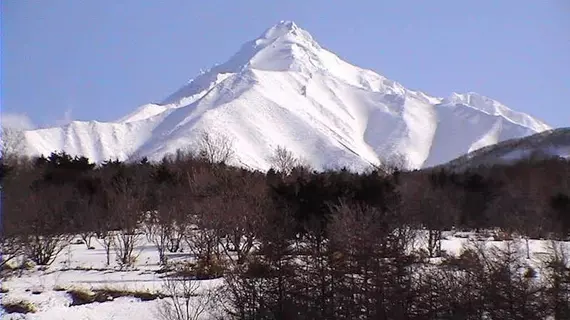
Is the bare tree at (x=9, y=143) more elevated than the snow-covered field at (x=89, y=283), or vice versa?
the bare tree at (x=9, y=143)

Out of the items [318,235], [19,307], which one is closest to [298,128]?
[318,235]

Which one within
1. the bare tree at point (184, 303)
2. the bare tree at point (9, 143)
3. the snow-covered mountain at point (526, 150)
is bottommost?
the bare tree at point (184, 303)

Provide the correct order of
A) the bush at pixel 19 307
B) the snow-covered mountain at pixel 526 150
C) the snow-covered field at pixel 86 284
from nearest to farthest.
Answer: the bush at pixel 19 307 → the snow-covered field at pixel 86 284 → the snow-covered mountain at pixel 526 150

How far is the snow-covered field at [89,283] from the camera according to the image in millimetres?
17047

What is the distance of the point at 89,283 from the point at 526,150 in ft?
238

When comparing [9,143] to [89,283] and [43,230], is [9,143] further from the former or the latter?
[89,283]

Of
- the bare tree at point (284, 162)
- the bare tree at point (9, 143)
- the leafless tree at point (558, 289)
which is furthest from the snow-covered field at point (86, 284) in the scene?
the bare tree at point (284, 162)

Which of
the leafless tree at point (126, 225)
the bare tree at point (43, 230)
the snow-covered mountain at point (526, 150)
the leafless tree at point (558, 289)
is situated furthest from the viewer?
the snow-covered mountain at point (526, 150)

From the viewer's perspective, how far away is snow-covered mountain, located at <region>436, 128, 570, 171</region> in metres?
78.8

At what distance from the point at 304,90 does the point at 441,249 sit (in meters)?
153

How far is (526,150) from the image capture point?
272 feet

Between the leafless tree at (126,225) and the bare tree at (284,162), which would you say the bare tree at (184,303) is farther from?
the bare tree at (284,162)

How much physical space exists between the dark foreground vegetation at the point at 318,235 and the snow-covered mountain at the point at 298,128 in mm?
70095

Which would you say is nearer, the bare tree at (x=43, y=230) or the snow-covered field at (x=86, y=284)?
the snow-covered field at (x=86, y=284)
